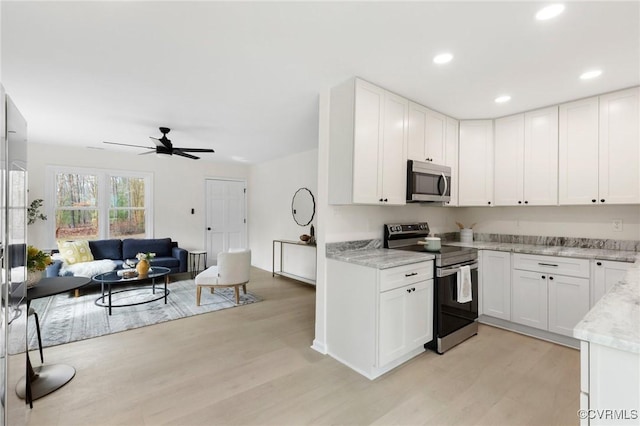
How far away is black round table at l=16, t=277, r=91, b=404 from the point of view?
6.83ft

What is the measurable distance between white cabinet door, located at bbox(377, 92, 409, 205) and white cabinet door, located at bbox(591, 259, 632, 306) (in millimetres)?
1803

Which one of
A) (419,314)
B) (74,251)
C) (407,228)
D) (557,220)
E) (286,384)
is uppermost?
(557,220)

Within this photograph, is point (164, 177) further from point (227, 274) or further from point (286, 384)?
point (286, 384)

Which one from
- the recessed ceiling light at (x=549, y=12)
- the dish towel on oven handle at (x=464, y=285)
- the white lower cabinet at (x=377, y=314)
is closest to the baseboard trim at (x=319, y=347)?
the white lower cabinet at (x=377, y=314)

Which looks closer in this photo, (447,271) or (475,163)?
(447,271)

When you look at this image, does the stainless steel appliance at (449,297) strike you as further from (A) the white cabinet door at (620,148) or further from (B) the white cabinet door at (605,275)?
(A) the white cabinet door at (620,148)

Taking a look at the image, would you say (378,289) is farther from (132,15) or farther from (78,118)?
(78,118)

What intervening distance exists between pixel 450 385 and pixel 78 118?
4.83m

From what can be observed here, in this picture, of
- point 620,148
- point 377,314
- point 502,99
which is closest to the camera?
point 377,314

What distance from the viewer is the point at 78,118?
140 inches

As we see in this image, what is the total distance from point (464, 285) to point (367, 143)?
171 centimetres

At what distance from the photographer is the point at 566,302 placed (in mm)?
2797

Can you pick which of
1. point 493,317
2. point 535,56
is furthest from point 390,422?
point 535,56

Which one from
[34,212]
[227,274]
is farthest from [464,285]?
[34,212]
